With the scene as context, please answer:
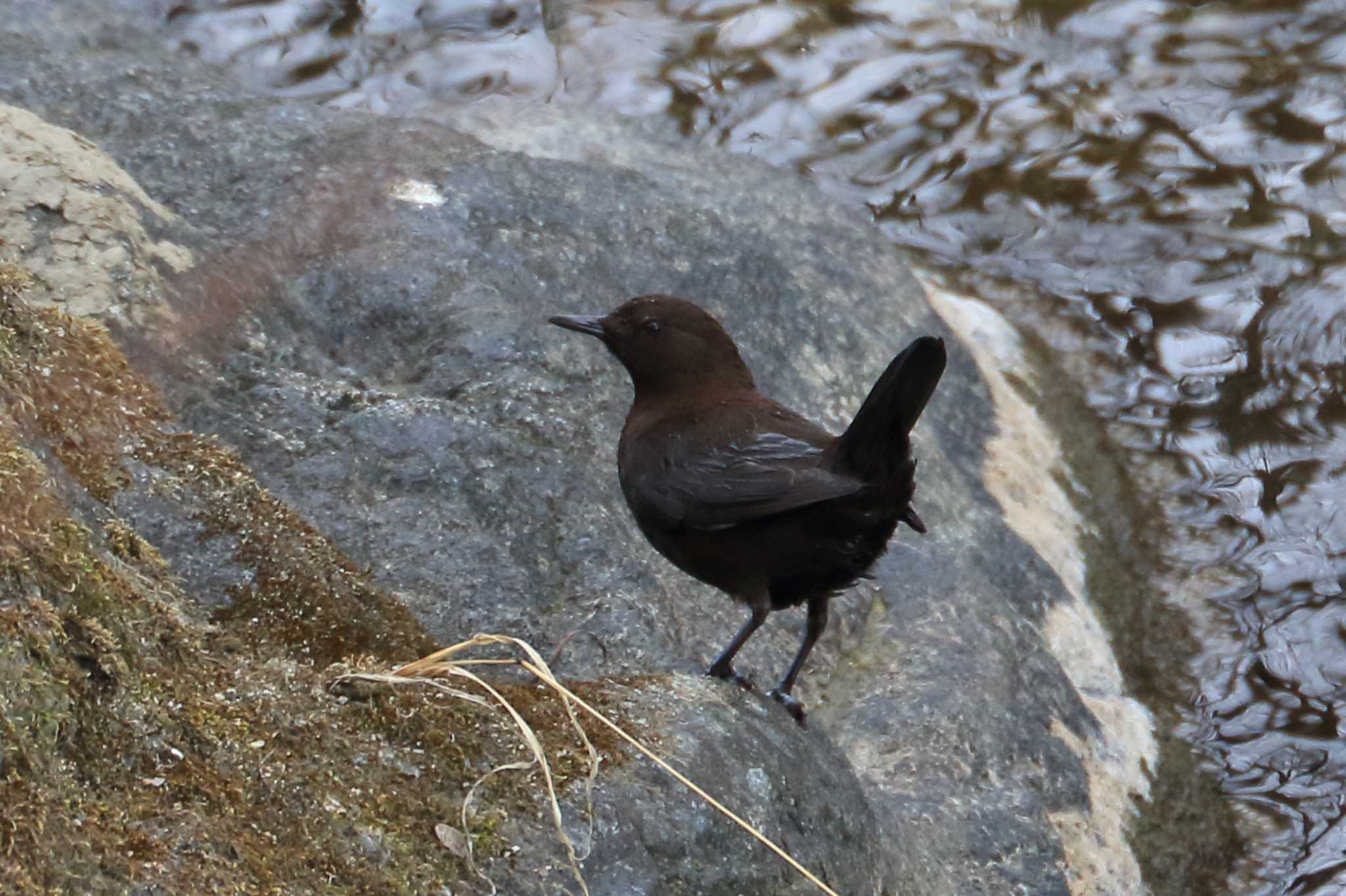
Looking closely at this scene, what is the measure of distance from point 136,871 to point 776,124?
6.43m

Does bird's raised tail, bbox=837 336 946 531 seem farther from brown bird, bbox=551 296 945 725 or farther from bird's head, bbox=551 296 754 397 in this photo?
bird's head, bbox=551 296 754 397

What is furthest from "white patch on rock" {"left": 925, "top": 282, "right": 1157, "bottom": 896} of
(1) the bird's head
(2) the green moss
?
(2) the green moss

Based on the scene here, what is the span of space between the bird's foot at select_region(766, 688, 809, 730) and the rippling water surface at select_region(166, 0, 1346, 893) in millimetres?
2274

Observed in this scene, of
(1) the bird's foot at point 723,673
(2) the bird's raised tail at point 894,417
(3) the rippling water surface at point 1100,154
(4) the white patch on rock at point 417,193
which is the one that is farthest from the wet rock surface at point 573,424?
(3) the rippling water surface at point 1100,154

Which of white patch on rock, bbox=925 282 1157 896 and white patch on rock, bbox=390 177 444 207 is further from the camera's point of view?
white patch on rock, bbox=390 177 444 207

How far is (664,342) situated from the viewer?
425 cm

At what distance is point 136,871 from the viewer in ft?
6.17

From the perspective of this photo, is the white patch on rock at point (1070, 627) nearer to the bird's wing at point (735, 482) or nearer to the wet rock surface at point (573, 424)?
the wet rock surface at point (573, 424)

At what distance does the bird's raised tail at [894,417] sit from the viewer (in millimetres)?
3195

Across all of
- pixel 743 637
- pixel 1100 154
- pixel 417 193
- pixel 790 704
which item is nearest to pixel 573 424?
pixel 743 637

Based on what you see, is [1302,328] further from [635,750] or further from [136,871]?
[136,871]

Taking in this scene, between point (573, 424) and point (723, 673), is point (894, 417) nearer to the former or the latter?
point (723, 673)

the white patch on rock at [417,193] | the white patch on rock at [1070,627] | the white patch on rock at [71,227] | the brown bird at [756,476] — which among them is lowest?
the white patch on rock at [1070,627]

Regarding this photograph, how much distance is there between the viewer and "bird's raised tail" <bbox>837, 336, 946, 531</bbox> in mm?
3195
